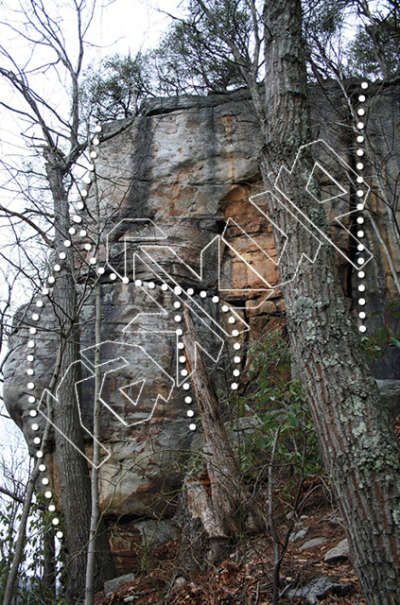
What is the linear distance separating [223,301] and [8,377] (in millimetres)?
2895

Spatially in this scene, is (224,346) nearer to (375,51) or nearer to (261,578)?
(261,578)

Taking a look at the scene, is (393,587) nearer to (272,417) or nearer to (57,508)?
(272,417)

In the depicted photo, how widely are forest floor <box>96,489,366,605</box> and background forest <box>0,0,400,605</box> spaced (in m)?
0.02

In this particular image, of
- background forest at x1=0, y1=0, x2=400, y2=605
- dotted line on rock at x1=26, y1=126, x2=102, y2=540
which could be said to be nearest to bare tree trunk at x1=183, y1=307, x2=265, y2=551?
background forest at x1=0, y1=0, x2=400, y2=605

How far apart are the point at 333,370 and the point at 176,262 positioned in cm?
404

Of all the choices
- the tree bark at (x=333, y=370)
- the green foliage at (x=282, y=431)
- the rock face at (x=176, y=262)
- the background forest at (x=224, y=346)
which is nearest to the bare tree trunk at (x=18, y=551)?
the background forest at (x=224, y=346)

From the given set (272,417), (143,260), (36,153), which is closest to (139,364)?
(143,260)

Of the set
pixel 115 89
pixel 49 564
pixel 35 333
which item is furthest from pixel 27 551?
pixel 115 89

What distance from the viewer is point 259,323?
5.84m

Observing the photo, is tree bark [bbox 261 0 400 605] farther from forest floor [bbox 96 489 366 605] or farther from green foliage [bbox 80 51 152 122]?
green foliage [bbox 80 51 152 122]

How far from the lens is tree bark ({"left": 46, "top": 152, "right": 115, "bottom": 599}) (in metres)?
4.02

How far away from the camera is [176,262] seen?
235 inches

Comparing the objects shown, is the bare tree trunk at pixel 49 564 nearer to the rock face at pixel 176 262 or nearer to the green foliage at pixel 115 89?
the rock face at pixel 176 262

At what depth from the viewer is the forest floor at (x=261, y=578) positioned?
2.23 metres
